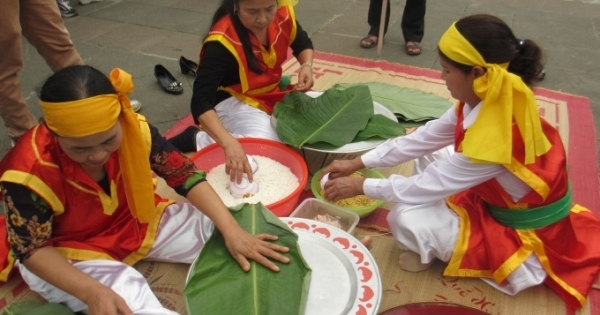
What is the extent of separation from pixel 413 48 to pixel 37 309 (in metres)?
2.89

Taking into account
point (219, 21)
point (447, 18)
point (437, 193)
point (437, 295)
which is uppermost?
point (219, 21)

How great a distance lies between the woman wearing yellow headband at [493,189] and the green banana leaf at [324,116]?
1.16 ft

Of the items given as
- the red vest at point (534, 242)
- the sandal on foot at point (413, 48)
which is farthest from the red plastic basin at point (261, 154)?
the sandal on foot at point (413, 48)

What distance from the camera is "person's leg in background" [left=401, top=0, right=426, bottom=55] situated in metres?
3.47

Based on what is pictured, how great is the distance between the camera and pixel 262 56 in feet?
7.17

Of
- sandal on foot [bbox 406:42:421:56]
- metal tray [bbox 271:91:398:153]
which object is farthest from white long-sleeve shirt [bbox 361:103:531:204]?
sandal on foot [bbox 406:42:421:56]

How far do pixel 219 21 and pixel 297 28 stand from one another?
0.46m

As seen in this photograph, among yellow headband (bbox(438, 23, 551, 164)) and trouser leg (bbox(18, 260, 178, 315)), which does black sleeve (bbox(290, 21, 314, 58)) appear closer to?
yellow headband (bbox(438, 23, 551, 164))

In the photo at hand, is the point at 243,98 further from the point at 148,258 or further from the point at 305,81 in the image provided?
the point at 148,258

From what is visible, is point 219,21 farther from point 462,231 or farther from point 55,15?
point 462,231

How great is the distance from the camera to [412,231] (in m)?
1.62

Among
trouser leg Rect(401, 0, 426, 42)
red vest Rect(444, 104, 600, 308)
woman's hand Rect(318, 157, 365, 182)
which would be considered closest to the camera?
red vest Rect(444, 104, 600, 308)

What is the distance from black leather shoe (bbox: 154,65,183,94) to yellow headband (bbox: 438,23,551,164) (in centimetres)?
195

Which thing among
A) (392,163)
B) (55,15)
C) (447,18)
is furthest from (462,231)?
(447,18)
